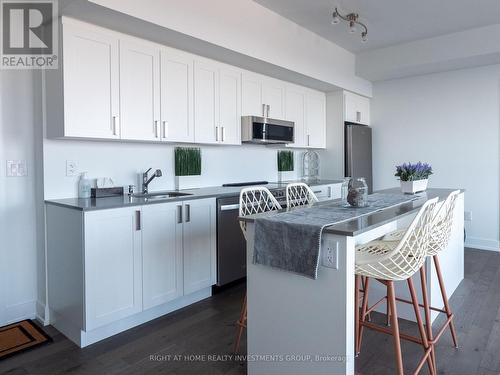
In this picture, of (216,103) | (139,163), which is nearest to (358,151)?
(216,103)

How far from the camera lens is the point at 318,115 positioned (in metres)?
4.98

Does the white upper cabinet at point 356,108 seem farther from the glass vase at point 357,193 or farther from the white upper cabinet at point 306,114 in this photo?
the glass vase at point 357,193

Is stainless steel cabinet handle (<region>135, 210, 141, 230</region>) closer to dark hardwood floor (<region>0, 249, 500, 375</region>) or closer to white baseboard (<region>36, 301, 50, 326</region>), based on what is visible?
dark hardwood floor (<region>0, 249, 500, 375</region>)

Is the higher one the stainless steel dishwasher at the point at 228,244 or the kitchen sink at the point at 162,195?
the kitchen sink at the point at 162,195

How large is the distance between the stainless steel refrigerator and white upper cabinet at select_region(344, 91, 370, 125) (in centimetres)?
10

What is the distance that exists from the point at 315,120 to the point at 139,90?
2.74 metres

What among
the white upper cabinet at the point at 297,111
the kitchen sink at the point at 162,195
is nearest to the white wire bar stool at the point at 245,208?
the kitchen sink at the point at 162,195

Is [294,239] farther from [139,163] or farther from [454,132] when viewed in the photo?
[454,132]

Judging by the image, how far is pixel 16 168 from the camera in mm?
2609

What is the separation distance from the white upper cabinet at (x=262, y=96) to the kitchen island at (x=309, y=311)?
2226 mm

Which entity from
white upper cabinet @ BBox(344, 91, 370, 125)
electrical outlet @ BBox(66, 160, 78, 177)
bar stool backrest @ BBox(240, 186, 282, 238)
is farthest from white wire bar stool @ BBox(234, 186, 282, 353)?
white upper cabinet @ BBox(344, 91, 370, 125)

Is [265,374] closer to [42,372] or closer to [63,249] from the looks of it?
[42,372]

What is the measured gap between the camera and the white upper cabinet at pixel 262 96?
3.82 m

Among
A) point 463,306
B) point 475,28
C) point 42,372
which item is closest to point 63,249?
point 42,372
